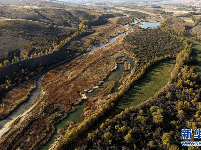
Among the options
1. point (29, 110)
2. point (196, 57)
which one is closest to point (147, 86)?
point (196, 57)

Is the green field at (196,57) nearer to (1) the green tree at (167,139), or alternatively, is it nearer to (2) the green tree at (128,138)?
(1) the green tree at (167,139)

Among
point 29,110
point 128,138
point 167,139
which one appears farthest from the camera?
point 29,110

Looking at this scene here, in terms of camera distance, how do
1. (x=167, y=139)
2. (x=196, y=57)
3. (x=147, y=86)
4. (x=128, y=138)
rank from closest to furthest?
(x=167, y=139), (x=128, y=138), (x=147, y=86), (x=196, y=57)

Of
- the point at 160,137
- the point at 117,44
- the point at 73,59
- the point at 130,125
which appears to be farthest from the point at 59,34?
the point at 160,137

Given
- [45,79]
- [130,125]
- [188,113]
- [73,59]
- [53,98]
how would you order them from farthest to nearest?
1. [73,59]
2. [45,79]
3. [53,98]
4. [188,113]
5. [130,125]

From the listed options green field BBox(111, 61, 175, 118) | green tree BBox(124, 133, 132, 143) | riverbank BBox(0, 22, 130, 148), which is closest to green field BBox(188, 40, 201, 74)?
green field BBox(111, 61, 175, 118)

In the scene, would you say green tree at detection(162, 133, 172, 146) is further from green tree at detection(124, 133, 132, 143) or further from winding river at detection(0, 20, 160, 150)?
winding river at detection(0, 20, 160, 150)

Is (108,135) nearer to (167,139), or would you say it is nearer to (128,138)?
(128,138)

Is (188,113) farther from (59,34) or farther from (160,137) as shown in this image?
(59,34)
